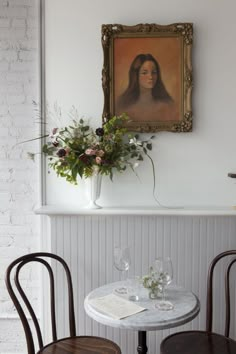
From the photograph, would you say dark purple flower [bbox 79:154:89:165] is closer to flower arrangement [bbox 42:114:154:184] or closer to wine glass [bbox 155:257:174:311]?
flower arrangement [bbox 42:114:154:184]

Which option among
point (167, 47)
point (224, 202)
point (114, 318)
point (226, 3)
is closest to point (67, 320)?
point (114, 318)

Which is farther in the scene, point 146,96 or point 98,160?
point 146,96

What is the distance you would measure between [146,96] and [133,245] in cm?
91

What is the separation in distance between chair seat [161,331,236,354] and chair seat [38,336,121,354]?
10.5 inches

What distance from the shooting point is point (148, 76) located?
266cm

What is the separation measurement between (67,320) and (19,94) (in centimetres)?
144

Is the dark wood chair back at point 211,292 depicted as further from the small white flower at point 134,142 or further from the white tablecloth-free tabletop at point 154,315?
the small white flower at point 134,142

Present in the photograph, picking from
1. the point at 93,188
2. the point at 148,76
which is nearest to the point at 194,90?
the point at 148,76

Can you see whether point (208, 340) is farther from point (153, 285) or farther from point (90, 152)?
point (90, 152)

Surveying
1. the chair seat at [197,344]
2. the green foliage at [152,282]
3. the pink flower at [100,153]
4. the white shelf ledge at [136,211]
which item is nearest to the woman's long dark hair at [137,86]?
the pink flower at [100,153]

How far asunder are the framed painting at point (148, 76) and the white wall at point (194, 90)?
6 cm

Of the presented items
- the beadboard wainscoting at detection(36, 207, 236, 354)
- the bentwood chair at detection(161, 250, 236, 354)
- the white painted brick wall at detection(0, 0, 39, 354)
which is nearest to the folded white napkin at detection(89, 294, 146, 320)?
the bentwood chair at detection(161, 250, 236, 354)

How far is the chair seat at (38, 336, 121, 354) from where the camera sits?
2.12m

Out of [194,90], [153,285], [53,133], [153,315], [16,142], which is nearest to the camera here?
[153,315]
